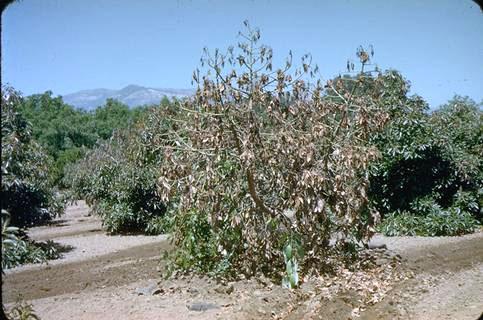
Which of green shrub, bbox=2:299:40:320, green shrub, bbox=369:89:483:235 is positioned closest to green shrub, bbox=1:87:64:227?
green shrub, bbox=2:299:40:320

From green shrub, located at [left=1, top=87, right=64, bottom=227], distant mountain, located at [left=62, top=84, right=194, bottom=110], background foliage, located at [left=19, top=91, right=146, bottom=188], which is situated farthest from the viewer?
distant mountain, located at [left=62, top=84, right=194, bottom=110]

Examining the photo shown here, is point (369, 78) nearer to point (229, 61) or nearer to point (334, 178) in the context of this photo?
point (334, 178)

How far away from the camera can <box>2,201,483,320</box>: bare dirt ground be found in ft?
16.7

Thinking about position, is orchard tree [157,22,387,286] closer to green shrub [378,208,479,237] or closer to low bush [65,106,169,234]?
green shrub [378,208,479,237]

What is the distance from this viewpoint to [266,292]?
5598 millimetres

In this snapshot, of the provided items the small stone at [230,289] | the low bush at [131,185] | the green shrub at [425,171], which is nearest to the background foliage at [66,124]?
the low bush at [131,185]

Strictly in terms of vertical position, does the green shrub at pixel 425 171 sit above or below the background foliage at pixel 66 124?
below

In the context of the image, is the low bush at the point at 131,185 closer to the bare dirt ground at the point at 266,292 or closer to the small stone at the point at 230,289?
the bare dirt ground at the point at 266,292

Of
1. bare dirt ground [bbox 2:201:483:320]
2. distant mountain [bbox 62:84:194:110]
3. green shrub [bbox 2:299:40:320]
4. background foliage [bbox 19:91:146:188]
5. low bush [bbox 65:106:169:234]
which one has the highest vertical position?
distant mountain [bbox 62:84:194:110]

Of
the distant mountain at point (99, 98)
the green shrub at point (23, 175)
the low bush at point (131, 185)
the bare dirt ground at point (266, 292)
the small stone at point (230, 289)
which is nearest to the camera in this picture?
the bare dirt ground at point (266, 292)

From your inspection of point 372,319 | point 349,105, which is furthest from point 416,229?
point 372,319

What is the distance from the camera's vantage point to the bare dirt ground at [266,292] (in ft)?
16.7

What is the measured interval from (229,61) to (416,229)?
17.9 feet

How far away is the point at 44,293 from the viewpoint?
6.20 metres
